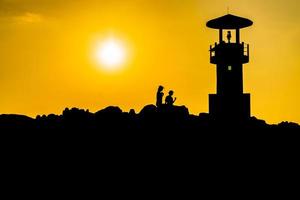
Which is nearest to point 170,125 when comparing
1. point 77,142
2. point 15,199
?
point 77,142

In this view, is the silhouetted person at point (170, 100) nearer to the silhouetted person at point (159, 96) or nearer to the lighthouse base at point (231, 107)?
the silhouetted person at point (159, 96)

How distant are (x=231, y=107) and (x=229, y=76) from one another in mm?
2609

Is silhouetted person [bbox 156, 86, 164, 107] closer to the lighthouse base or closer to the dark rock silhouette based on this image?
the dark rock silhouette

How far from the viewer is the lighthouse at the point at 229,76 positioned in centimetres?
4547

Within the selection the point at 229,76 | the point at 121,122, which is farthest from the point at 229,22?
the point at 121,122

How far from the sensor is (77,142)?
121ft

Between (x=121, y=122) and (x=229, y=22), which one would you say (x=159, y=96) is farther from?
(x=229, y=22)

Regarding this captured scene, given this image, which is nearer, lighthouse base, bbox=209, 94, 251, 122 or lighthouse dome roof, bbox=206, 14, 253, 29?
lighthouse base, bbox=209, 94, 251, 122

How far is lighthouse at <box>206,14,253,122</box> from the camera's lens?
4547 cm

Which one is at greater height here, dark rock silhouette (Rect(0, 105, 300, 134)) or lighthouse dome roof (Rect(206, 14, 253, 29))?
lighthouse dome roof (Rect(206, 14, 253, 29))

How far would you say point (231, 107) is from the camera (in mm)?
45344

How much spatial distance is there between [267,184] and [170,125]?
25.6 ft

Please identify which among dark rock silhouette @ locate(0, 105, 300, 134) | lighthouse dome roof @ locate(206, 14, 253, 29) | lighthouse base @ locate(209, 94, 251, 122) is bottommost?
dark rock silhouette @ locate(0, 105, 300, 134)

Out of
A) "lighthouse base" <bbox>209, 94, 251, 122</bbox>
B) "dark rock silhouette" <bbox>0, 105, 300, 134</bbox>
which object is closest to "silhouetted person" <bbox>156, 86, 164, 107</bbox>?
"dark rock silhouette" <bbox>0, 105, 300, 134</bbox>
